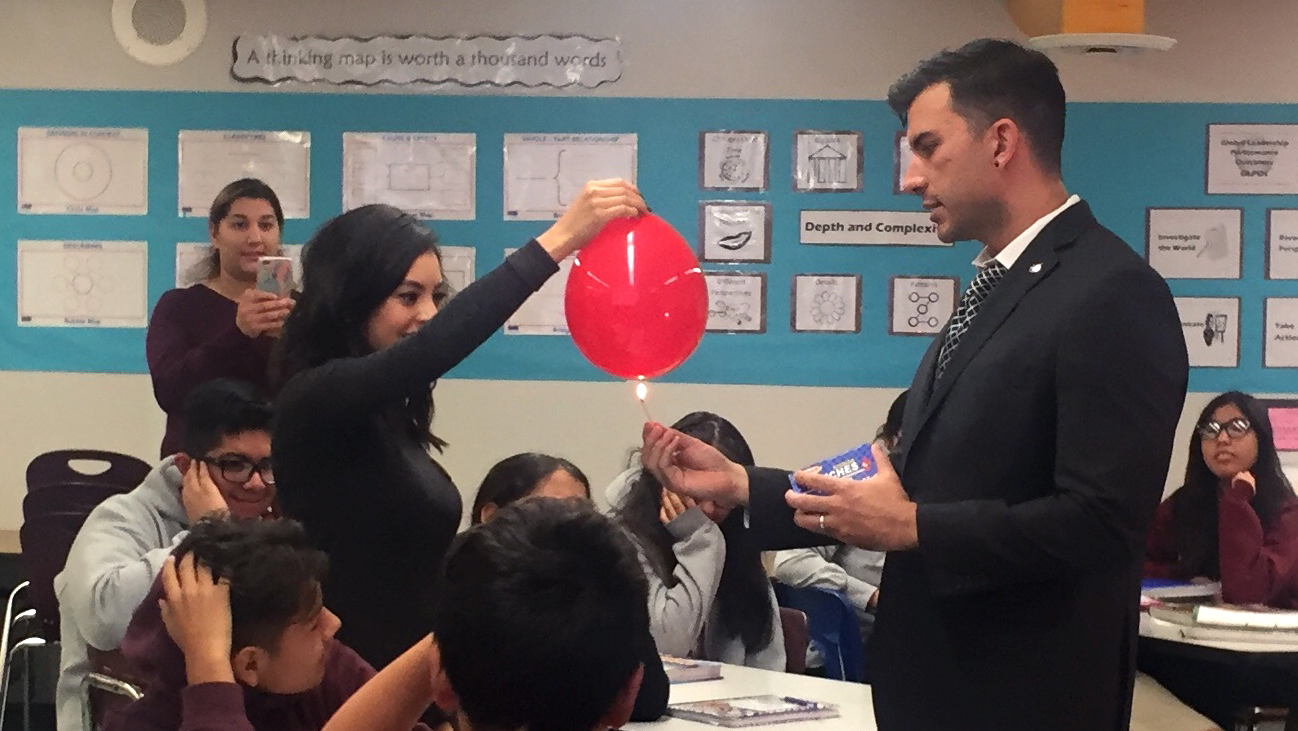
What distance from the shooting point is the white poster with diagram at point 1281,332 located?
17.8 feet

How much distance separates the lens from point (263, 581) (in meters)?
2.13

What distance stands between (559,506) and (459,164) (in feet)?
13.5

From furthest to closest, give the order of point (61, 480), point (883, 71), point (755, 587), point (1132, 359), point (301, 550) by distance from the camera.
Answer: point (883, 71) < point (61, 480) < point (755, 587) < point (301, 550) < point (1132, 359)

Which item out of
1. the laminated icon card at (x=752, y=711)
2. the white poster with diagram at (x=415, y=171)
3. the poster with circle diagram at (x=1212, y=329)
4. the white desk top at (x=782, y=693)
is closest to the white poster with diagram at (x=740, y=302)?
the white poster with diagram at (x=415, y=171)

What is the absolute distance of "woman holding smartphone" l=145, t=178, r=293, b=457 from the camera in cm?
363

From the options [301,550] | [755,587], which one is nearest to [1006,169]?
[301,550]

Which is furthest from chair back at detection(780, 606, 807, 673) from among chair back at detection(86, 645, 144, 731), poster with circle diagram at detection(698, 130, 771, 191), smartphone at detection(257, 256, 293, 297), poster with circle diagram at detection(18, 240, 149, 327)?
poster with circle diagram at detection(18, 240, 149, 327)

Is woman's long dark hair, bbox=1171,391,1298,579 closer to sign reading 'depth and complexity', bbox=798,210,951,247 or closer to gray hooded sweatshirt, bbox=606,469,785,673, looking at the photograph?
sign reading 'depth and complexity', bbox=798,210,951,247

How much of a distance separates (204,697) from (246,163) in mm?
3771

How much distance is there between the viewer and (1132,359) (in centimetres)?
179

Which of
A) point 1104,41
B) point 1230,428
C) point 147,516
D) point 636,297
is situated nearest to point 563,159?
point 1104,41

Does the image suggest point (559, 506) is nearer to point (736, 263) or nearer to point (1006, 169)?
point (1006, 169)

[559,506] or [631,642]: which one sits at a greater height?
[559,506]

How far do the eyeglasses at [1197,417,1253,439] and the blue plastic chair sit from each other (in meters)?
1.49
